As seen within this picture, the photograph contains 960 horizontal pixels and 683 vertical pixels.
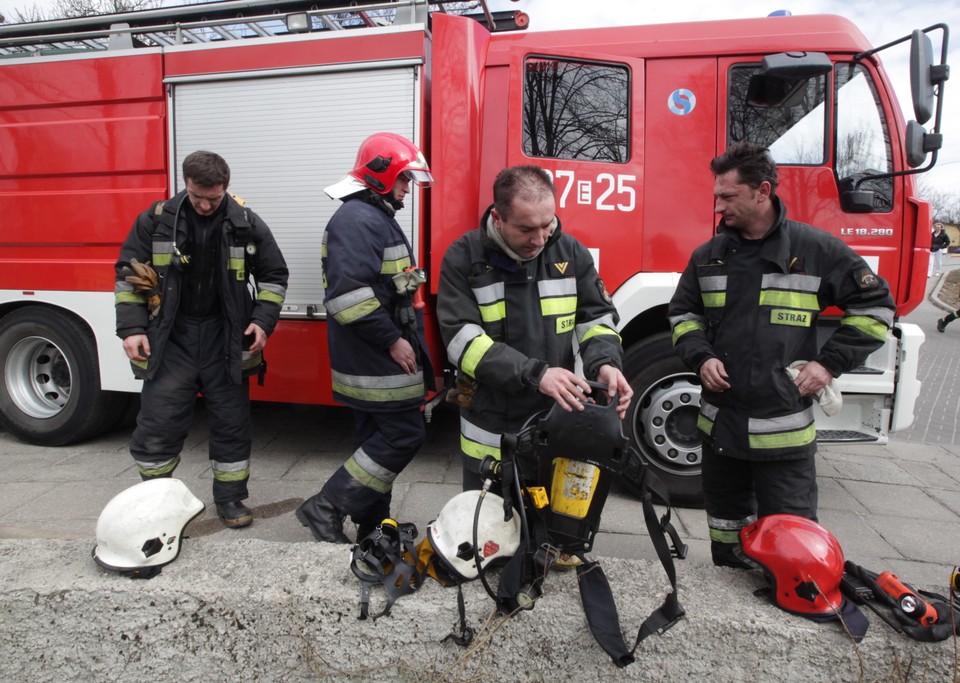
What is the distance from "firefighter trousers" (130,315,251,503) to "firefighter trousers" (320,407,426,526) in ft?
2.23

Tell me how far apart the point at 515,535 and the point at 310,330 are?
7.07 ft

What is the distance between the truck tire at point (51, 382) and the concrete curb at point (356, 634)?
2.43 metres

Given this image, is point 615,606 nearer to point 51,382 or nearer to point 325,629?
point 325,629

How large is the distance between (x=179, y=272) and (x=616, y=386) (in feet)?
6.88

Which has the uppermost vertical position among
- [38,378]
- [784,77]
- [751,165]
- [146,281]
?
[784,77]

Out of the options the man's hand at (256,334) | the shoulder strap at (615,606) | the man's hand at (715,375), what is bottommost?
the shoulder strap at (615,606)

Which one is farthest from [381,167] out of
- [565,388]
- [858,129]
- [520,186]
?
[858,129]

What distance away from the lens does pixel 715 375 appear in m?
2.26

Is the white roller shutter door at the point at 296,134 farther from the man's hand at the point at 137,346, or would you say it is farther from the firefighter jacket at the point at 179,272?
the man's hand at the point at 137,346

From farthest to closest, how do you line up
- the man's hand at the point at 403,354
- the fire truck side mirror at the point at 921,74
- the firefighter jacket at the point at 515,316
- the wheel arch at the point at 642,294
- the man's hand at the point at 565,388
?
the wheel arch at the point at 642,294 → the fire truck side mirror at the point at 921,74 → the man's hand at the point at 403,354 → the firefighter jacket at the point at 515,316 → the man's hand at the point at 565,388

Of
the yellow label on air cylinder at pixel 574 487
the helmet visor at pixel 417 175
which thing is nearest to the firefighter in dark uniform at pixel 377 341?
the helmet visor at pixel 417 175

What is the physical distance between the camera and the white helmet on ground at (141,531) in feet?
6.34

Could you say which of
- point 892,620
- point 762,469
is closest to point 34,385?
Result: point 762,469

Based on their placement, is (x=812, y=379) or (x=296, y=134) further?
(x=296, y=134)
